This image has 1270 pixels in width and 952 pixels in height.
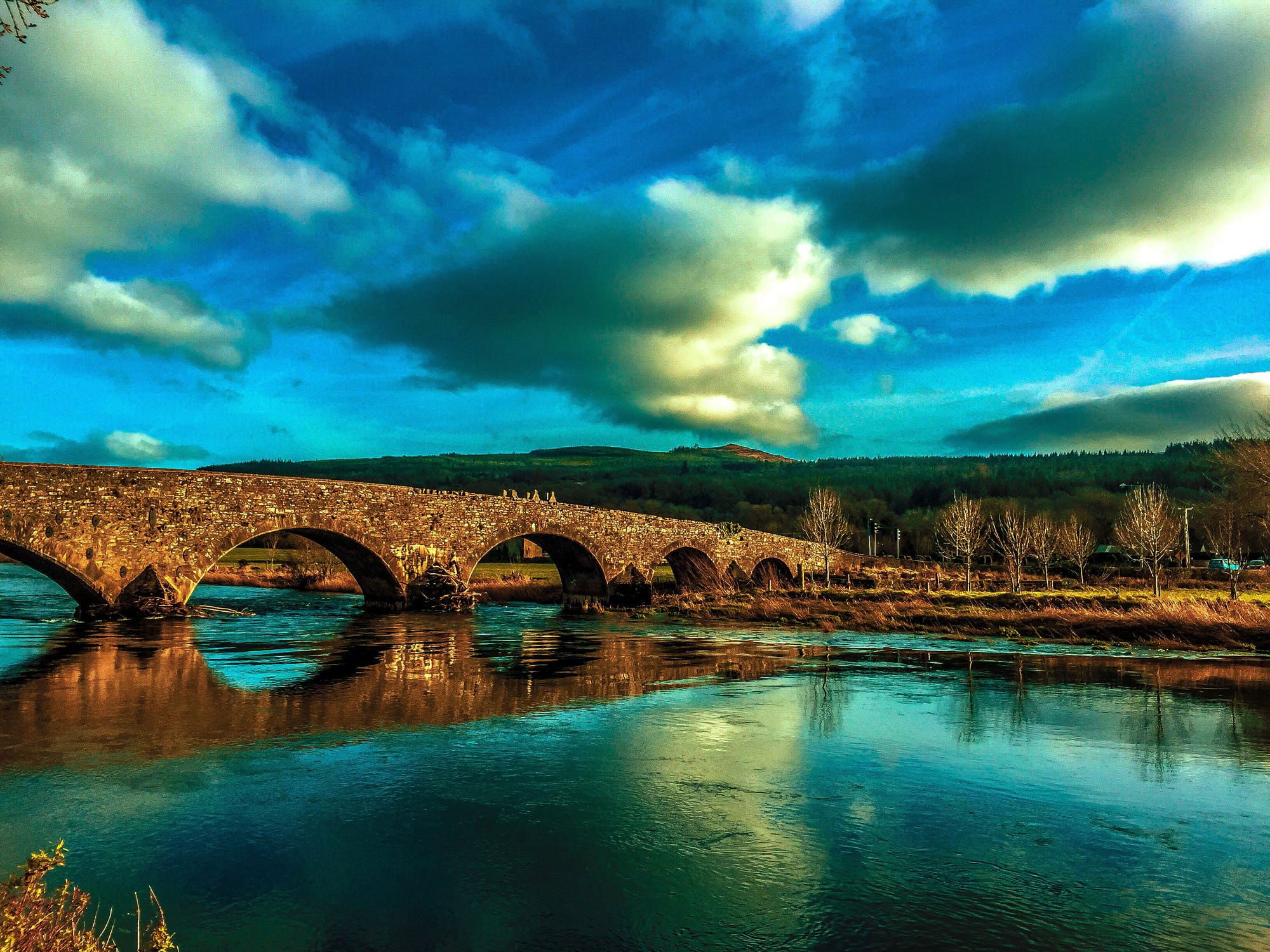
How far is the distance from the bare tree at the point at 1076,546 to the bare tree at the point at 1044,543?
68 cm

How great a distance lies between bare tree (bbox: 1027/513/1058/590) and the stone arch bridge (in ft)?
94.3

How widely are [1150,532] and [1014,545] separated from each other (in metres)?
7.92

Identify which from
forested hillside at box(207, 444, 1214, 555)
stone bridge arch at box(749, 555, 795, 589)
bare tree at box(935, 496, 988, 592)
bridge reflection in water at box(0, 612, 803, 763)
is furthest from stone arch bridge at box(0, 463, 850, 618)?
forested hillside at box(207, 444, 1214, 555)

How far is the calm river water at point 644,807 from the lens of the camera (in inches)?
242

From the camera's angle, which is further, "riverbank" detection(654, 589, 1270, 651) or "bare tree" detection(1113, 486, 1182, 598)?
"bare tree" detection(1113, 486, 1182, 598)

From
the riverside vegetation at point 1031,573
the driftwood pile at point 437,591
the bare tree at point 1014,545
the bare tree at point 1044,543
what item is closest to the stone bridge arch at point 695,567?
the riverside vegetation at point 1031,573

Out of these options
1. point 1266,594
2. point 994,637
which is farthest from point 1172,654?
point 1266,594

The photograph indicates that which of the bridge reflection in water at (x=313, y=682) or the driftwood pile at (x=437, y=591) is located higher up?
the driftwood pile at (x=437, y=591)

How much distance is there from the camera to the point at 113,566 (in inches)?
1014

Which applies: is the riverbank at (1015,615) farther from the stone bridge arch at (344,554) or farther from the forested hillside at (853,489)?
the forested hillside at (853,489)

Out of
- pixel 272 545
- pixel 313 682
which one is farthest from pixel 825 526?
pixel 272 545

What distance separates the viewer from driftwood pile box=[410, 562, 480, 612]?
114 ft

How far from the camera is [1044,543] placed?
58.8 m

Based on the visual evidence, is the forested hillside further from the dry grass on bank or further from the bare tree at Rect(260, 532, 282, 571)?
the dry grass on bank
